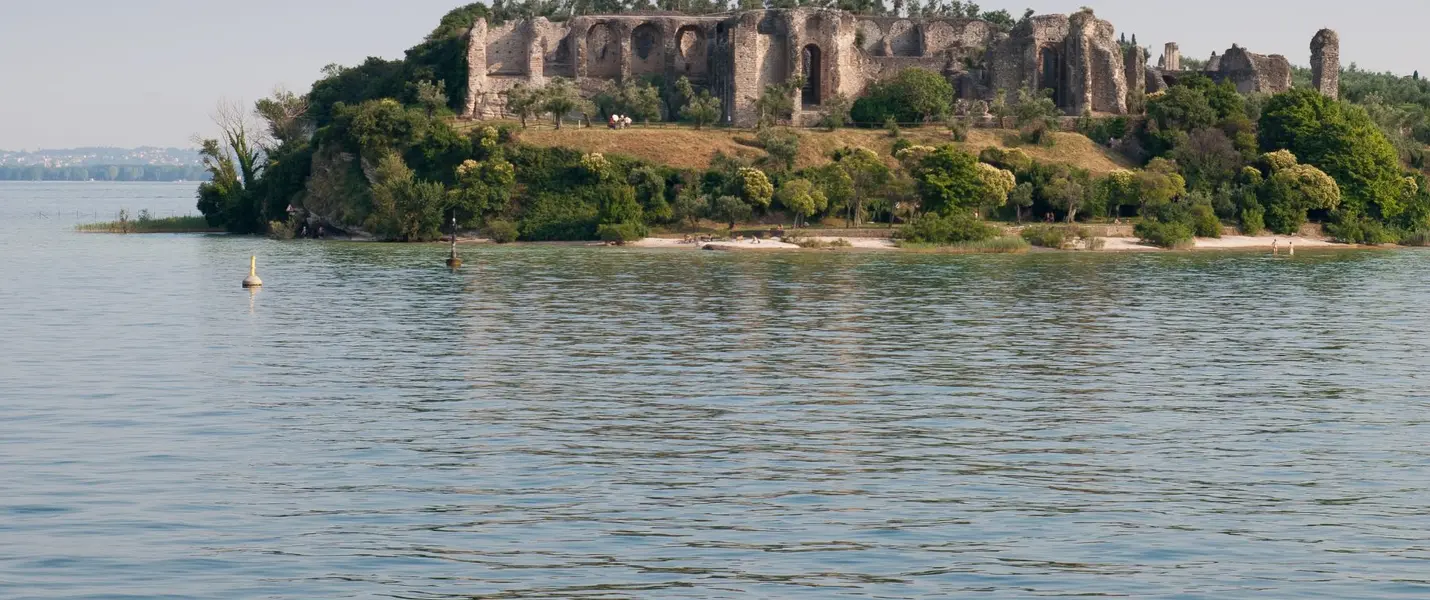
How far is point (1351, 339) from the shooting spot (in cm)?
5147

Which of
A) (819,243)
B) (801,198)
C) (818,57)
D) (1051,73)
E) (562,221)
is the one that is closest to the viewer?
Result: (819,243)

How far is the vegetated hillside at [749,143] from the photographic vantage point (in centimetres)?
10869

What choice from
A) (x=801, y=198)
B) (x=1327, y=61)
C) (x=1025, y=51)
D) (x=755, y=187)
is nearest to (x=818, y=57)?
(x=1025, y=51)

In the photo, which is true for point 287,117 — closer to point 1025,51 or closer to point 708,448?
point 1025,51

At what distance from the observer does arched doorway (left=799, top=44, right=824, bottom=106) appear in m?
126

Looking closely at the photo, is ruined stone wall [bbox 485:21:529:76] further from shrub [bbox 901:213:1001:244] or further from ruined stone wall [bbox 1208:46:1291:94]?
ruined stone wall [bbox 1208:46:1291:94]

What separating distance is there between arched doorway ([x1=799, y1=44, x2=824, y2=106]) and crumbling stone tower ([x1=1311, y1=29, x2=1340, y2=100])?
37.3m

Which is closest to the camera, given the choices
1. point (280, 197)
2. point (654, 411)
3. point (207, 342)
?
point (654, 411)

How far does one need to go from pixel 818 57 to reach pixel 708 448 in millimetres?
98565

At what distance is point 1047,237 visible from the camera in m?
98.1

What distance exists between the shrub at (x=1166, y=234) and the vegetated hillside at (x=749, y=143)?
10154 mm

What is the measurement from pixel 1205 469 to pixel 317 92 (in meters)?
114

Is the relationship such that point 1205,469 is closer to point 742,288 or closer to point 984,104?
point 742,288

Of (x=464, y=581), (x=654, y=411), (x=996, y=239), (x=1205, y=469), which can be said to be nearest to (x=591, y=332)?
(x=654, y=411)
